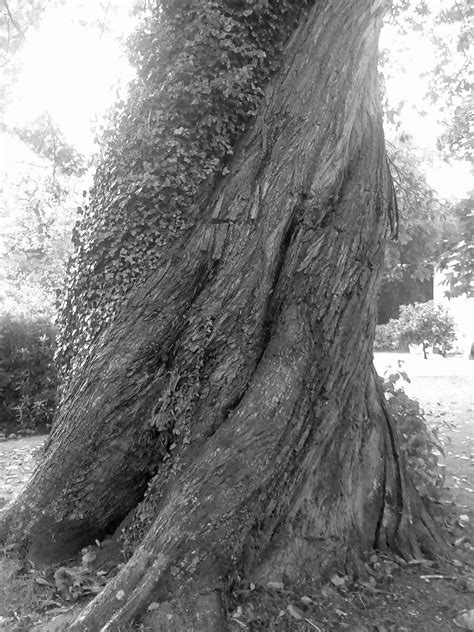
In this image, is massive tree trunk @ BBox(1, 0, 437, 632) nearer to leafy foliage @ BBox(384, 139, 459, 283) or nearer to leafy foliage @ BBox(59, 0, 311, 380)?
leafy foliage @ BBox(59, 0, 311, 380)

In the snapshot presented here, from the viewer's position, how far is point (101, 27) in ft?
30.3

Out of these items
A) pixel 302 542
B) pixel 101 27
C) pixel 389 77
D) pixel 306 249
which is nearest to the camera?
pixel 302 542

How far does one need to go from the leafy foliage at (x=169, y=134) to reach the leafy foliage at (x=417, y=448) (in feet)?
9.62

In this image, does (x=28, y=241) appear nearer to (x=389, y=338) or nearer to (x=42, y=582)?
(x=389, y=338)

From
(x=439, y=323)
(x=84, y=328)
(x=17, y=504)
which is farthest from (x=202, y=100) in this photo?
(x=439, y=323)

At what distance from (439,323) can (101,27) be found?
19112 mm

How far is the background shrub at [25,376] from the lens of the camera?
10.2 m

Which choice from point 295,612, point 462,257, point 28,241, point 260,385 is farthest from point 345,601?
point 28,241

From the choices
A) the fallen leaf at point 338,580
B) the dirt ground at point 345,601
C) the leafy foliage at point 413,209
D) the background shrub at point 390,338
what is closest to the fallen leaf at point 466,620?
the dirt ground at point 345,601

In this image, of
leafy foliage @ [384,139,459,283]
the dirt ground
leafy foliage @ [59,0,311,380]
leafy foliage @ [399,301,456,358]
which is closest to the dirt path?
the dirt ground

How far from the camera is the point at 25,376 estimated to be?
10.3 m

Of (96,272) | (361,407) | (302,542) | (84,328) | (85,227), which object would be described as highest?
(85,227)

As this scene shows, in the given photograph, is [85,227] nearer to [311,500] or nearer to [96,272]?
[96,272]

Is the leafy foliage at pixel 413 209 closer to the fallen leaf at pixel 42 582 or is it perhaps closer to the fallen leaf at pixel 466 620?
the fallen leaf at pixel 466 620
